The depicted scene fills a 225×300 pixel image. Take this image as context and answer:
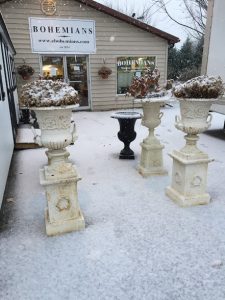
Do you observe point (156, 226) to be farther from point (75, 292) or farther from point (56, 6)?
point (56, 6)

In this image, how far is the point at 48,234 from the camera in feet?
8.35

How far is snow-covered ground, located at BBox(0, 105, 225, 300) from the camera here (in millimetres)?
1921

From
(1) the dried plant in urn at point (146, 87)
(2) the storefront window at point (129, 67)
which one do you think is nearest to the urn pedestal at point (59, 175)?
(1) the dried plant in urn at point (146, 87)

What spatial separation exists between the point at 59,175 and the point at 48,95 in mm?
762

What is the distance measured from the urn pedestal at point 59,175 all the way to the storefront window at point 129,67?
7987 millimetres

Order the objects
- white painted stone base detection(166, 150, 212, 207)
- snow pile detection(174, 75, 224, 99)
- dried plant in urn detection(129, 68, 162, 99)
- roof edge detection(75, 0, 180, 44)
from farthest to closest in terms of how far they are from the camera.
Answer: roof edge detection(75, 0, 180, 44), dried plant in urn detection(129, 68, 162, 99), white painted stone base detection(166, 150, 212, 207), snow pile detection(174, 75, 224, 99)

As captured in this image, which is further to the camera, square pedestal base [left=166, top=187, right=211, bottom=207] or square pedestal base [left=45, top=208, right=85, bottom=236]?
square pedestal base [left=166, top=187, right=211, bottom=207]

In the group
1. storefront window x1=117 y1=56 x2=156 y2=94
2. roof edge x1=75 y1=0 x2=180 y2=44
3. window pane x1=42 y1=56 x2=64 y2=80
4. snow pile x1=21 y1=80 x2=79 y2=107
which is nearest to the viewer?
snow pile x1=21 y1=80 x2=79 y2=107

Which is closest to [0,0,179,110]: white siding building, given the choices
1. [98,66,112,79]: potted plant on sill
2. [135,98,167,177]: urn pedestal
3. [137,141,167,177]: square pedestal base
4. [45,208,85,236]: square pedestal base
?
[98,66,112,79]: potted plant on sill

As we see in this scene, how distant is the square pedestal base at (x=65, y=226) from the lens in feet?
8.35

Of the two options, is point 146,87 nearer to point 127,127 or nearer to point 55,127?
point 127,127

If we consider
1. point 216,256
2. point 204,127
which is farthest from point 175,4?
point 216,256

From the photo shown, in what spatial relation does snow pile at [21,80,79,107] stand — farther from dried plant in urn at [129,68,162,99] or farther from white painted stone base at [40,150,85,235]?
dried plant in urn at [129,68,162,99]

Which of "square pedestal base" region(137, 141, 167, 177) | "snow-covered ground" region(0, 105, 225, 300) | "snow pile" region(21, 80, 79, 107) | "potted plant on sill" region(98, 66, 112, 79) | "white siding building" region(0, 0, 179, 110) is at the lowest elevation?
"snow-covered ground" region(0, 105, 225, 300)
